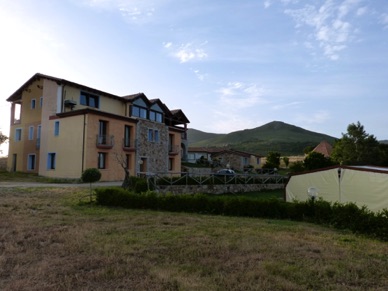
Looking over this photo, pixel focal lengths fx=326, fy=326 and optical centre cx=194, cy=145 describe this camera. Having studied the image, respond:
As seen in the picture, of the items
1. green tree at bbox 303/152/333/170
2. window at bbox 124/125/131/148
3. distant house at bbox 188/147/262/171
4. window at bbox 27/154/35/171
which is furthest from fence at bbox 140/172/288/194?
distant house at bbox 188/147/262/171

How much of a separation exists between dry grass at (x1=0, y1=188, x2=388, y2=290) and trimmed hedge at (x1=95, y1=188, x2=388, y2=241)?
57.7 inches

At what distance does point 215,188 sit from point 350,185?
36.4ft

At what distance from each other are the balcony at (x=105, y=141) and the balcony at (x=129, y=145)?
7.34ft

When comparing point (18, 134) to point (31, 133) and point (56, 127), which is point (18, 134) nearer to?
point (31, 133)

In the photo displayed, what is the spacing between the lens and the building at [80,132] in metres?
26.3

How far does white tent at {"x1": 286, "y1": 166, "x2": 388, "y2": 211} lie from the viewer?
11172 millimetres

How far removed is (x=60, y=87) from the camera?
27922mm

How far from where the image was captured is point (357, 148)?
4062 cm

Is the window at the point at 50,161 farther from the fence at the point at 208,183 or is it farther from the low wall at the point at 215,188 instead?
the low wall at the point at 215,188

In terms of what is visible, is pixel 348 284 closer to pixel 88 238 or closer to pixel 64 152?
pixel 88 238

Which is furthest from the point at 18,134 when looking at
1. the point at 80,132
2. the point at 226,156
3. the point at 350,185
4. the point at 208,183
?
the point at 226,156

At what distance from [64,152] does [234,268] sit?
2484 centimetres

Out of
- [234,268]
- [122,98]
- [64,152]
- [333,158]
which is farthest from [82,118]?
[333,158]

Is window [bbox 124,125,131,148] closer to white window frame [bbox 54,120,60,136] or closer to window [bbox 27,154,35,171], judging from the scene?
white window frame [bbox 54,120,60,136]
